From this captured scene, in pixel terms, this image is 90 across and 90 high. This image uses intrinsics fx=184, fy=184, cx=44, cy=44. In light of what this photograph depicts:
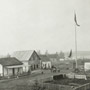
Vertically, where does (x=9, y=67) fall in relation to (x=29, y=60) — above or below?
below

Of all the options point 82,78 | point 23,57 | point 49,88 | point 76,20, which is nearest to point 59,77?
point 82,78

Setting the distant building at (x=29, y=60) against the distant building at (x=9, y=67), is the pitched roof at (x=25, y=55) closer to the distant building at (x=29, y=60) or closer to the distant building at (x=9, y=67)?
the distant building at (x=29, y=60)

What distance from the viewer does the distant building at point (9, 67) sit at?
85.4ft

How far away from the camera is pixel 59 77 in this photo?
68.6ft

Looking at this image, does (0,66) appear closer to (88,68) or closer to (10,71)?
(10,71)

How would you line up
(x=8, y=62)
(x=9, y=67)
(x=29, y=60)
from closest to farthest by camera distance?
(x=9, y=67), (x=8, y=62), (x=29, y=60)

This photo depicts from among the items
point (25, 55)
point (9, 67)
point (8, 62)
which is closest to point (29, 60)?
point (25, 55)

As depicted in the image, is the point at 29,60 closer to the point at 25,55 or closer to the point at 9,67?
the point at 25,55

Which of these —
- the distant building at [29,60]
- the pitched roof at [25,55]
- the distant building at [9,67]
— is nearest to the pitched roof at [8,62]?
the distant building at [9,67]

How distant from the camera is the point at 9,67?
26.0m

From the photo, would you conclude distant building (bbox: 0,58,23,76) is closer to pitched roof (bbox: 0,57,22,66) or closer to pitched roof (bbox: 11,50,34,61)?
pitched roof (bbox: 0,57,22,66)

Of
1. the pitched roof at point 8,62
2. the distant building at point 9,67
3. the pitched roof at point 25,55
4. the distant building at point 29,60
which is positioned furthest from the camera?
the pitched roof at point 25,55

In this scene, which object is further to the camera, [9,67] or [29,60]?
[29,60]

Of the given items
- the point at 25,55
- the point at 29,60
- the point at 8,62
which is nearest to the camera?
the point at 8,62
